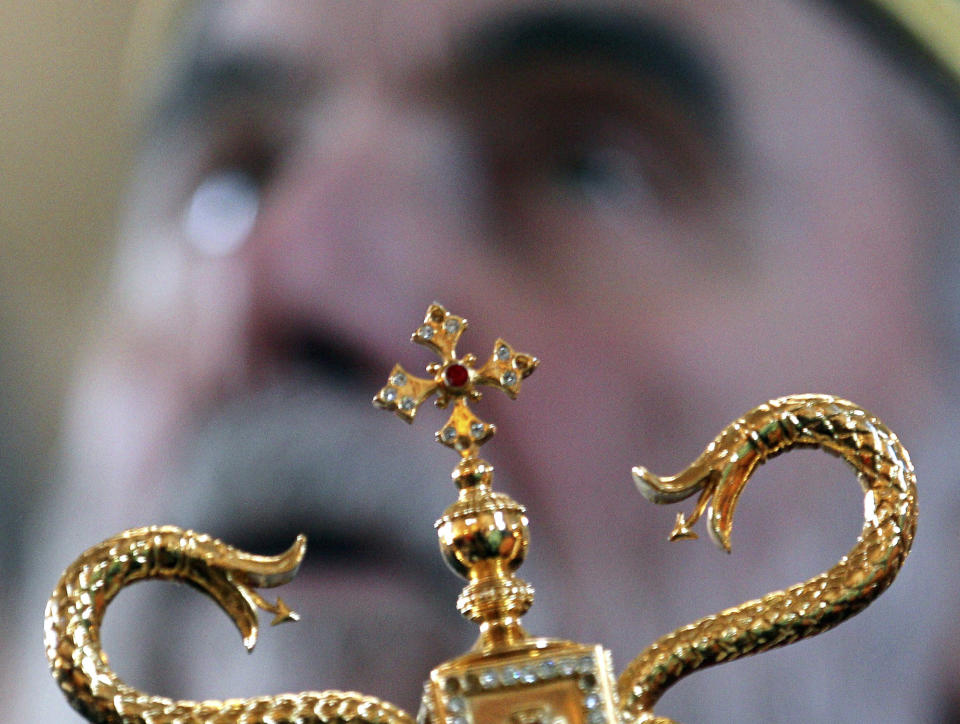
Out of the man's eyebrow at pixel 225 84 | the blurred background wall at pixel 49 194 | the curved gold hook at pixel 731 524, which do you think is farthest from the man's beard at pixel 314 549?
the curved gold hook at pixel 731 524

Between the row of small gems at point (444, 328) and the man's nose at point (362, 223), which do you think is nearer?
the row of small gems at point (444, 328)

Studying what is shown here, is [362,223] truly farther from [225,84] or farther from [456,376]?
[456,376]

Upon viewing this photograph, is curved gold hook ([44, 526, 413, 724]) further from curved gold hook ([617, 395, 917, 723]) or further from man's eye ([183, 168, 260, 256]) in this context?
man's eye ([183, 168, 260, 256])

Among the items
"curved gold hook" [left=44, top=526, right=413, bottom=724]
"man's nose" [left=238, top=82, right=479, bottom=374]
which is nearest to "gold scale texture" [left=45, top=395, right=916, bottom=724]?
"curved gold hook" [left=44, top=526, right=413, bottom=724]

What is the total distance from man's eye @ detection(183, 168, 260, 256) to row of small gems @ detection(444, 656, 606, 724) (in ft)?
2.59

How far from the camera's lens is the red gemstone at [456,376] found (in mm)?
834

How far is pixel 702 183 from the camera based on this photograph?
1.43 m

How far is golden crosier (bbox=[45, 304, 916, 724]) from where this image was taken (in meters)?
0.75

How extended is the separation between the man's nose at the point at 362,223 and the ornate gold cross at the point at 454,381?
1.81 ft

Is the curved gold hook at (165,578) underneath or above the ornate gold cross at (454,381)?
underneath

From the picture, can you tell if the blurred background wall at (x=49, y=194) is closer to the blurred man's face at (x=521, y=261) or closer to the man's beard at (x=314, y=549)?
the blurred man's face at (x=521, y=261)

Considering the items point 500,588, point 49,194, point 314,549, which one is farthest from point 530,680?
point 49,194

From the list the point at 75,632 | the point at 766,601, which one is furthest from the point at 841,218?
the point at 75,632

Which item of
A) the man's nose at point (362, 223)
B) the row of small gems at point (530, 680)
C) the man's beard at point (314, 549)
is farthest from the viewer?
the man's nose at point (362, 223)
